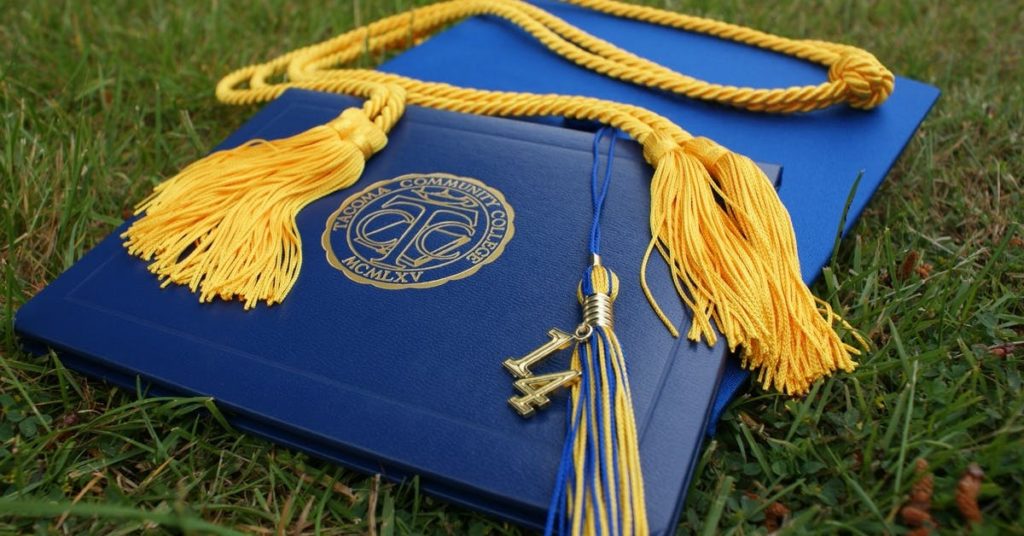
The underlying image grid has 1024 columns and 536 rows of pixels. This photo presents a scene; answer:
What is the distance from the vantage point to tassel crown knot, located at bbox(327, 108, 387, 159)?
4.29ft

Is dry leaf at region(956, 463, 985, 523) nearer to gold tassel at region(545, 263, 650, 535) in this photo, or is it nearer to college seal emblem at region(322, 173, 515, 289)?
gold tassel at region(545, 263, 650, 535)

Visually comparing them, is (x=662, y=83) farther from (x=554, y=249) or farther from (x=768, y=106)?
(x=554, y=249)

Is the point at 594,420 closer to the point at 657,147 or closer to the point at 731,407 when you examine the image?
the point at 731,407

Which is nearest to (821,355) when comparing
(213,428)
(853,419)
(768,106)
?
(853,419)

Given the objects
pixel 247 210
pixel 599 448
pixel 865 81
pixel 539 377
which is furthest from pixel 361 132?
pixel 865 81

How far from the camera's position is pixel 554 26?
66.4 inches

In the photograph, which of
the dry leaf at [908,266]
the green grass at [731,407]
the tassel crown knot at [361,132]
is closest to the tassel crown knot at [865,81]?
the green grass at [731,407]

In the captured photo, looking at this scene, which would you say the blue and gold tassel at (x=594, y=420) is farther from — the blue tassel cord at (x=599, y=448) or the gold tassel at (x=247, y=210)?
the gold tassel at (x=247, y=210)

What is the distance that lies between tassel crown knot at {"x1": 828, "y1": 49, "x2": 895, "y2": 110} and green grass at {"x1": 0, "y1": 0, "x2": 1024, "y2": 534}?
0.15m

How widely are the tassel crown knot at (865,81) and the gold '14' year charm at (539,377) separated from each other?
29.0 inches

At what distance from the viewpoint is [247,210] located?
122cm

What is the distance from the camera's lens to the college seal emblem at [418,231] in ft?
3.62

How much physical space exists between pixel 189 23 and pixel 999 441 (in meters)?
1.81

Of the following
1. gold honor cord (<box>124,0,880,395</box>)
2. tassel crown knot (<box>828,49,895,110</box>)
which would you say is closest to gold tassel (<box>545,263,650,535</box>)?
gold honor cord (<box>124,0,880,395</box>)
